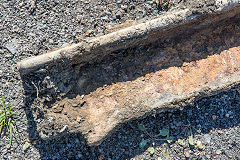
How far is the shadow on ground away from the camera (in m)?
2.26

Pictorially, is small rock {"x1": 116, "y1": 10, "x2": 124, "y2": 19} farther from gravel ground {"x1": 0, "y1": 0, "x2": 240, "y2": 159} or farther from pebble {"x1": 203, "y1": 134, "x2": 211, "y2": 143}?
pebble {"x1": 203, "y1": 134, "x2": 211, "y2": 143}

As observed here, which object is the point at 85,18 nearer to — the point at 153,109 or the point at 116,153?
the point at 153,109

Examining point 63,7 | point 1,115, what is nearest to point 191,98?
point 63,7

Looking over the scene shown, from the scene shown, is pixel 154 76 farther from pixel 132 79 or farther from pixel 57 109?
pixel 57 109

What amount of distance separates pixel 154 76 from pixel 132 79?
253mm

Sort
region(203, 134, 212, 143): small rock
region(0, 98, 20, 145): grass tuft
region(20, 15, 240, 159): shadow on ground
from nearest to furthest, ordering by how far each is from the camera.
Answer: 1. region(20, 15, 240, 159): shadow on ground
2. region(0, 98, 20, 145): grass tuft
3. region(203, 134, 212, 143): small rock

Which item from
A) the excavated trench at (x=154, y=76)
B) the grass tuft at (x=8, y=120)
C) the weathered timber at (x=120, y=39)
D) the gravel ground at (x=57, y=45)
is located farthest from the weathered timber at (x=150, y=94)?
the grass tuft at (x=8, y=120)

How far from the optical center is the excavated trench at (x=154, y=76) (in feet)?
7.68

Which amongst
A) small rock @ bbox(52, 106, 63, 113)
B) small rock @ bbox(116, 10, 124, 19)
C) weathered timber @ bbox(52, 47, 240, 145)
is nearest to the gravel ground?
small rock @ bbox(116, 10, 124, 19)

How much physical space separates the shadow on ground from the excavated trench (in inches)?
0.4

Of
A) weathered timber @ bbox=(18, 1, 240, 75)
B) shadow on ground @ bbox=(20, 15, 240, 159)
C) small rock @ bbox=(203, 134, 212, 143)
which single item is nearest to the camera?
weathered timber @ bbox=(18, 1, 240, 75)

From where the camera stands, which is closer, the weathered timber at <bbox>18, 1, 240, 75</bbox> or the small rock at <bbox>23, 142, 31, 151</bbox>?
the weathered timber at <bbox>18, 1, 240, 75</bbox>

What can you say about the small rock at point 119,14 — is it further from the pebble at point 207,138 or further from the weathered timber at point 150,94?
the pebble at point 207,138

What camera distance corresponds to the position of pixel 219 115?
8.87 feet
